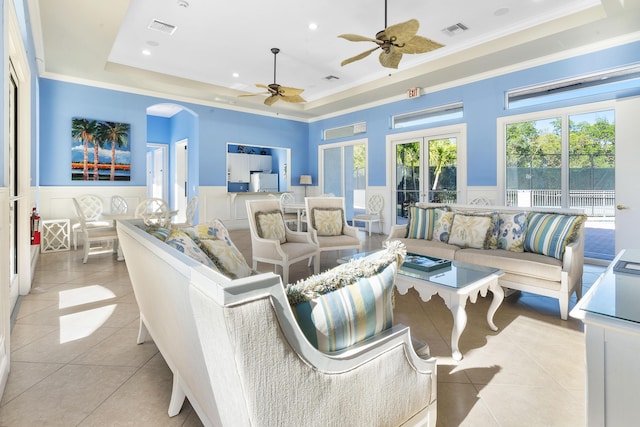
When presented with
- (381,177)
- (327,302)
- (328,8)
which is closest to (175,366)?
(327,302)

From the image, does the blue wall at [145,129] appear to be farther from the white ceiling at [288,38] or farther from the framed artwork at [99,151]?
the white ceiling at [288,38]

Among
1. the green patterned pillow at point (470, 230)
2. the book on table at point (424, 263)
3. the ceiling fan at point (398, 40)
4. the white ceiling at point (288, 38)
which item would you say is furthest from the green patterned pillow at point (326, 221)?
the white ceiling at point (288, 38)

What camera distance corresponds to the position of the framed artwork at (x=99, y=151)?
6258 millimetres

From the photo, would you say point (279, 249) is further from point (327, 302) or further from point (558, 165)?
point (558, 165)

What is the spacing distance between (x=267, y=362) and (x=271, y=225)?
10.7 feet

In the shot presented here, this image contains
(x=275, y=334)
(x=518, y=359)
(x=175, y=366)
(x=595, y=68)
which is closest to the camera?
(x=275, y=334)

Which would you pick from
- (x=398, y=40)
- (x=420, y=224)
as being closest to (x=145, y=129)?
(x=398, y=40)

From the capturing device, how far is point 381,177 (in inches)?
305

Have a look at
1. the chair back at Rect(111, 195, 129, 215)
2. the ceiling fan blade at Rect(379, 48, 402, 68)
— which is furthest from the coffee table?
the chair back at Rect(111, 195, 129, 215)

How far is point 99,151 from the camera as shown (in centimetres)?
647

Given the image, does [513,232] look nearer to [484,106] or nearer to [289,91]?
[484,106]

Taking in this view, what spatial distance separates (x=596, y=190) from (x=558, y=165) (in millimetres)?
603

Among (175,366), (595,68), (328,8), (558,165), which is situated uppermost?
(328,8)

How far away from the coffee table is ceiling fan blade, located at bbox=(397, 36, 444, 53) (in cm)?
237
